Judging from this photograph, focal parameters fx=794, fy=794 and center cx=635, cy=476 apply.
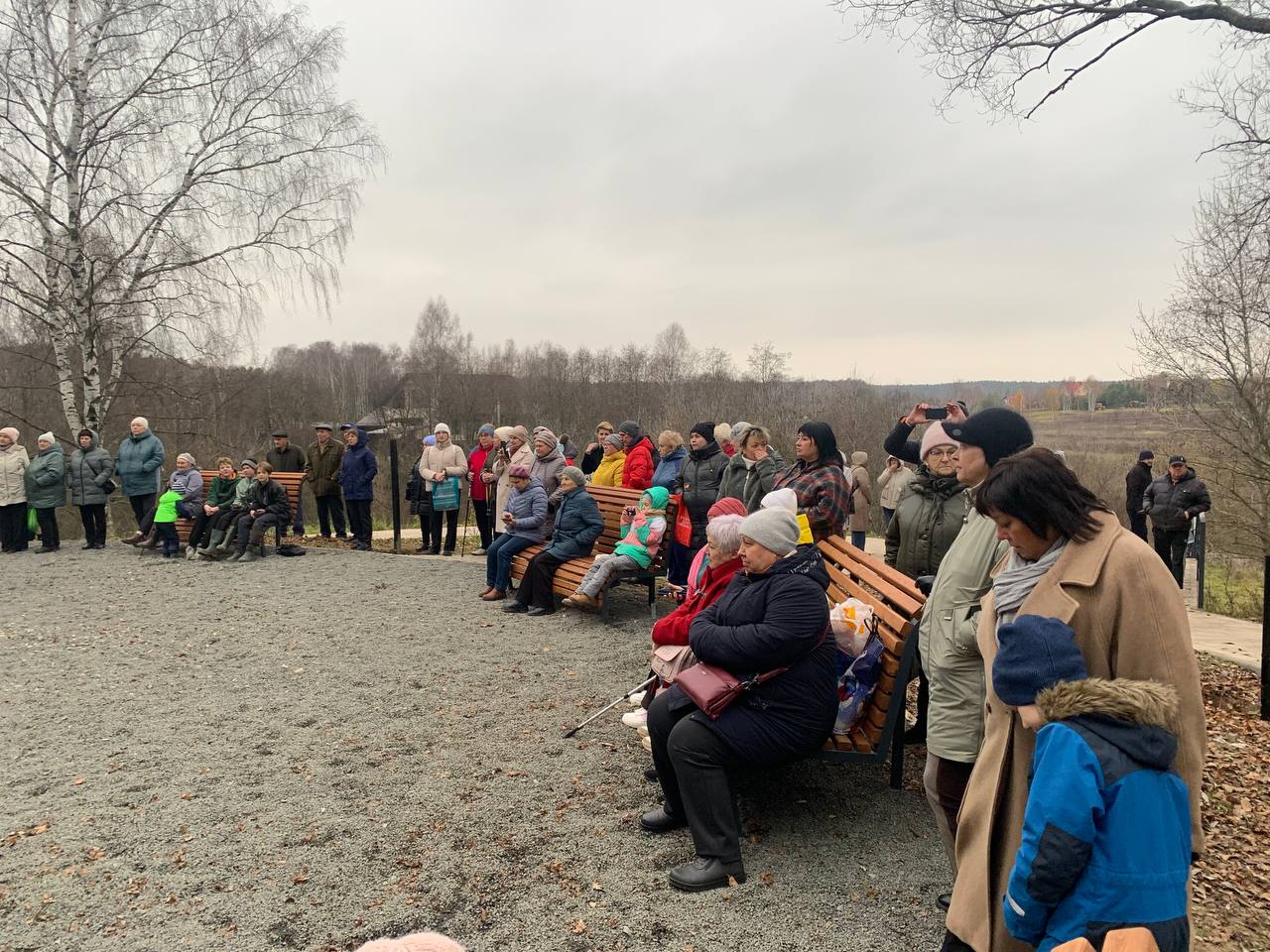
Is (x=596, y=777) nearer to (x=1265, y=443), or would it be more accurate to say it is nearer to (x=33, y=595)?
(x=33, y=595)

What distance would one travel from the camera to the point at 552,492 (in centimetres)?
896

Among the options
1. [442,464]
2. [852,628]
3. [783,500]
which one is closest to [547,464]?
[442,464]

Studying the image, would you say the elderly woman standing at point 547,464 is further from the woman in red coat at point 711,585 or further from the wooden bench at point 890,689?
the wooden bench at point 890,689

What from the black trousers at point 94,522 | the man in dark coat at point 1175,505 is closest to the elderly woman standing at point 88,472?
the black trousers at point 94,522

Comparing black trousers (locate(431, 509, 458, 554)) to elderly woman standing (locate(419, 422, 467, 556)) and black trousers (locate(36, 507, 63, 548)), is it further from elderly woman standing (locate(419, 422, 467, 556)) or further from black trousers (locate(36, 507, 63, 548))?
black trousers (locate(36, 507, 63, 548))

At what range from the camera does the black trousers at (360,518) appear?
1186 centimetres

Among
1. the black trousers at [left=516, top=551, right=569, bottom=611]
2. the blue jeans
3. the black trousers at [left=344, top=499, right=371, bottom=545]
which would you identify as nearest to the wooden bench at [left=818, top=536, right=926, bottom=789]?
the black trousers at [left=516, top=551, right=569, bottom=611]

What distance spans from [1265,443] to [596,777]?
13678 mm

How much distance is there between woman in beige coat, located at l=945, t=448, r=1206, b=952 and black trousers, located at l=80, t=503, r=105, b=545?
13498mm

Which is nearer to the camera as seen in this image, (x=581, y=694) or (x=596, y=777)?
(x=596, y=777)

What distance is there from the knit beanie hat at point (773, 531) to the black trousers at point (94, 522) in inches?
483

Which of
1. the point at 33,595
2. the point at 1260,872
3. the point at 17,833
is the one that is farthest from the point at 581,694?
the point at 33,595

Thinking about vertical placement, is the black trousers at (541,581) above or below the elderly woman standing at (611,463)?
below

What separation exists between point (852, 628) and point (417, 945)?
2818mm
